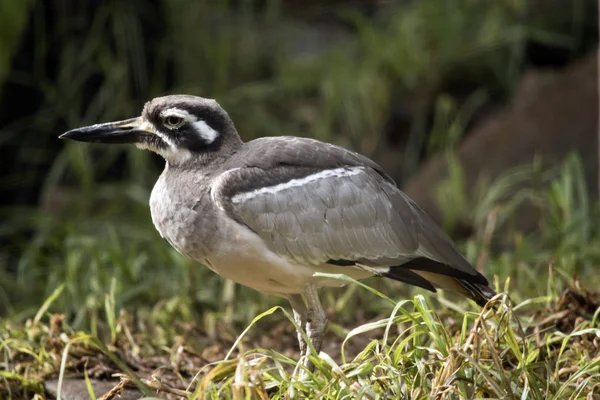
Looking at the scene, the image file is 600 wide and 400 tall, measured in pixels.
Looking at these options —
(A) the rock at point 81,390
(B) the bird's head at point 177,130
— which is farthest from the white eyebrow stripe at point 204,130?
(A) the rock at point 81,390

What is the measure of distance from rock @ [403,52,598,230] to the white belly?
325 centimetres

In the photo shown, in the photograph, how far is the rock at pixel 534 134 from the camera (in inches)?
288

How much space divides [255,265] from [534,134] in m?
4.26

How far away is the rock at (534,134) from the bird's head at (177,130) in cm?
327

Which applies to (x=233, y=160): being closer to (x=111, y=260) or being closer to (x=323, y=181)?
(x=323, y=181)

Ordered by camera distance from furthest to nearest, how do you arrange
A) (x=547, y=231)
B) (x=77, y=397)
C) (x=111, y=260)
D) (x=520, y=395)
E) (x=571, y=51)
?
(x=571, y=51) → (x=547, y=231) → (x=111, y=260) → (x=77, y=397) → (x=520, y=395)

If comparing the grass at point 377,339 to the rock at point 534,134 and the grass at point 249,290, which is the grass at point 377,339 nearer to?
the grass at point 249,290

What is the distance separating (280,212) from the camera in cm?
396

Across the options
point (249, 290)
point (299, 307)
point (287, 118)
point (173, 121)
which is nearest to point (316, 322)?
point (299, 307)

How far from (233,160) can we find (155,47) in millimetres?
4012

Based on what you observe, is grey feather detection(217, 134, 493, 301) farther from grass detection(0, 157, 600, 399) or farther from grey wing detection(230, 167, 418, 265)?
grass detection(0, 157, 600, 399)

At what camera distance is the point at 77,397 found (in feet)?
12.8

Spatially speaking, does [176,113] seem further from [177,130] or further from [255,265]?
[255,265]

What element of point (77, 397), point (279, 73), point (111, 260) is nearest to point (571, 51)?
point (279, 73)
